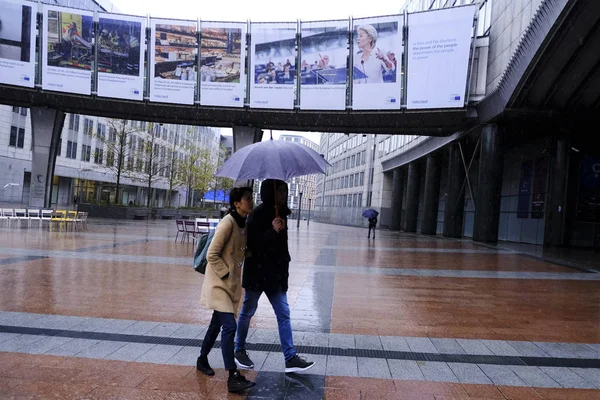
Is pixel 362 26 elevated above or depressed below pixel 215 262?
above

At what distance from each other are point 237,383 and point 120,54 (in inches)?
1088

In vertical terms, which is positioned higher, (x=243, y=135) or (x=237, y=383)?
(x=243, y=135)

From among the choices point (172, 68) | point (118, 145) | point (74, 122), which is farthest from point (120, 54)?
point (74, 122)

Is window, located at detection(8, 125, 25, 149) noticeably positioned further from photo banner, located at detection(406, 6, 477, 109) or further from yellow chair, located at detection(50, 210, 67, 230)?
photo banner, located at detection(406, 6, 477, 109)

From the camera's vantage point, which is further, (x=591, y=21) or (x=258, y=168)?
(x=591, y=21)

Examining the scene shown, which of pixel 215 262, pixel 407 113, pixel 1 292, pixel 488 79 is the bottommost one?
pixel 1 292

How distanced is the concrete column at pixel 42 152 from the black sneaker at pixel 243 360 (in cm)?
2889

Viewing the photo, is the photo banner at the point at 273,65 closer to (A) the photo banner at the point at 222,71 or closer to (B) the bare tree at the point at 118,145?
(A) the photo banner at the point at 222,71

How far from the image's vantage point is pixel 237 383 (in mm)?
3969

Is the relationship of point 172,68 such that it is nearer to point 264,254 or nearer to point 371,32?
point 371,32

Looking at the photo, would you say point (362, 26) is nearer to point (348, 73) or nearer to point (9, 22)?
point (348, 73)

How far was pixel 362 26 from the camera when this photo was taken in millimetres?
25359

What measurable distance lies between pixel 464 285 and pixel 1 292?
28.7 feet

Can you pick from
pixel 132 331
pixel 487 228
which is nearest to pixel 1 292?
pixel 132 331
